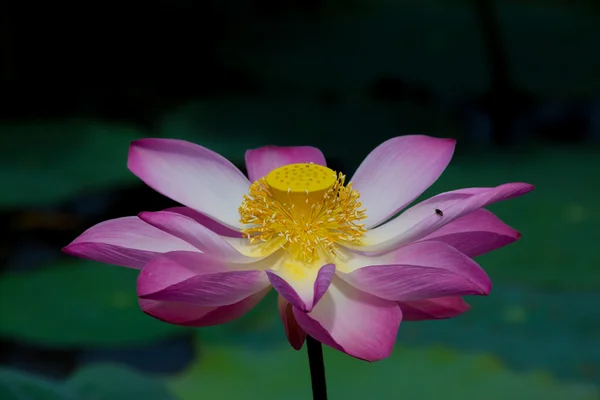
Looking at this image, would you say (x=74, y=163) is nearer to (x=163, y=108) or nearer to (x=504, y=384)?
(x=163, y=108)

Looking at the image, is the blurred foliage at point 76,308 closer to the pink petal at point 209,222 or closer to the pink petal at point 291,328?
the pink petal at point 209,222

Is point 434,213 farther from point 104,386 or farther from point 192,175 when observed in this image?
point 104,386

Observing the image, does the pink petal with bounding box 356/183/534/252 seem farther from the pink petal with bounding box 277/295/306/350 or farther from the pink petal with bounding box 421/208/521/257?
the pink petal with bounding box 277/295/306/350

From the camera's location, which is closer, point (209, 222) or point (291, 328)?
point (291, 328)

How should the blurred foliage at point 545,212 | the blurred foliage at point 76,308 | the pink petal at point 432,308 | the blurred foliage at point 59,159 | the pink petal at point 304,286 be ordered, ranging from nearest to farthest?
1. the pink petal at point 304,286
2. the pink petal at point 432,308
3. the blurred foliage at point 76,308
4. the blurred foliage at point 545,212
5. the blurred foliage at point 59,159

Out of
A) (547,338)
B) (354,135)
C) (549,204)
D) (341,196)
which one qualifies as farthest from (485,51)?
(341,196)

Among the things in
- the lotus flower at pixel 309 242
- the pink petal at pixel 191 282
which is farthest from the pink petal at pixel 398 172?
the pink petal at pixel 191 282

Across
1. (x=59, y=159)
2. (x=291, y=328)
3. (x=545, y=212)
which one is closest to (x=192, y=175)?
(x=291, y=328)
